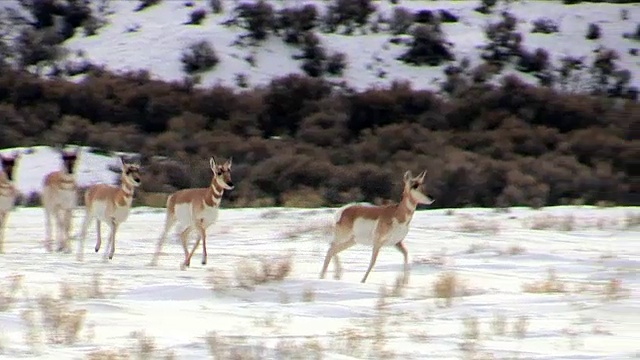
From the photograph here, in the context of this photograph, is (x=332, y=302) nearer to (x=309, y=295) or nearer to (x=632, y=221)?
(x=309, y=295)

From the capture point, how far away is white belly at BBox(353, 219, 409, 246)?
14.7 meters

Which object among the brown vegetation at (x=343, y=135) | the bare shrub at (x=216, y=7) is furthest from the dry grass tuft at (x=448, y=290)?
the bare shrub at (x=216, y=7)

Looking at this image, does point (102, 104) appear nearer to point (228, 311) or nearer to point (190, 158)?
point (190, 158)

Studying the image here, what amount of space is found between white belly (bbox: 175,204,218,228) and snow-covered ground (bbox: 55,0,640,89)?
35934mm

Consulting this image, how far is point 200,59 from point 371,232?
130 feet

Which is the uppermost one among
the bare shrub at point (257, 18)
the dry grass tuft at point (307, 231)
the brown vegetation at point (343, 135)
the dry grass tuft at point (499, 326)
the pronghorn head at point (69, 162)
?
the dry grass tuft at point (499, 326)

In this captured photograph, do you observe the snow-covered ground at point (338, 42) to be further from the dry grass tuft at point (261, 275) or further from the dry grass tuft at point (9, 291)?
the dry grass tuft at point (9, 291)

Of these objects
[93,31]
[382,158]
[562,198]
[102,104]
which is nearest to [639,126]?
[382,158]

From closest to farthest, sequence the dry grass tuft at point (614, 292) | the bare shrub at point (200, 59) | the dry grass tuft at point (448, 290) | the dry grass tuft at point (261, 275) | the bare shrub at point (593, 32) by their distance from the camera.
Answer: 1. the dry grass tuft at point (614, 292)
2. the dry grass tuft at point (448, 290)
3. the dry grass tuft at point (261, 275)
4. the bare shrub at point (200, 59)
5. the bare shrub at point (593, 32)

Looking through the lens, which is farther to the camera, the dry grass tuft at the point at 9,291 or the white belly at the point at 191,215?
the white belly at the point at 191,215

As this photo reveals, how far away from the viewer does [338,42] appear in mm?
56375

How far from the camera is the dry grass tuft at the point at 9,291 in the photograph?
10.7 meters

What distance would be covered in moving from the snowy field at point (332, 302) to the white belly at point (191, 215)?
511mm

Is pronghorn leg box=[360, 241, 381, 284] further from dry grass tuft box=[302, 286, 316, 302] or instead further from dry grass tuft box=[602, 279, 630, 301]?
dry grass tuft box=[602, 279, 630, 301]
